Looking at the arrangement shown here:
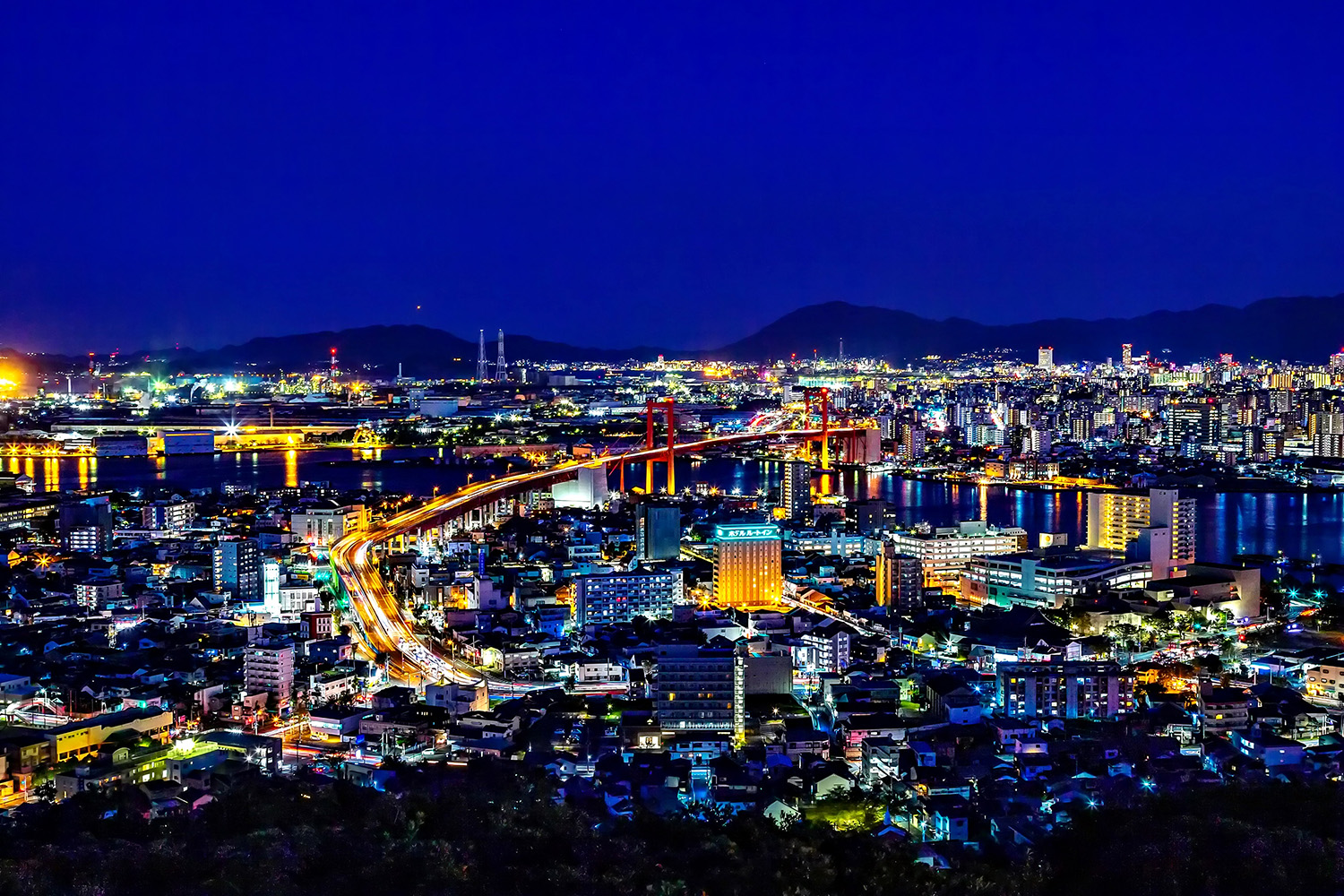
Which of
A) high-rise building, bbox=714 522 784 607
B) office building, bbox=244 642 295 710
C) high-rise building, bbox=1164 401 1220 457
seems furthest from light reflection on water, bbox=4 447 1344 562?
office building, bbox=244 642 295 710

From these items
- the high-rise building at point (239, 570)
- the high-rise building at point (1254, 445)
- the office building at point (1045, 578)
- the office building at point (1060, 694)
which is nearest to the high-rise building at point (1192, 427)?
the high-rise building at point (1254, 445)

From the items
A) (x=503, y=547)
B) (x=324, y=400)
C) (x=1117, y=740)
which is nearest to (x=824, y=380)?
(x=324, y=400)

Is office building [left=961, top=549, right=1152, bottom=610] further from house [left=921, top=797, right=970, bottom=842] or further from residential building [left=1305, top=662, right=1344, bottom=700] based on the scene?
house [left=921, top=797, right=970, bottom=842]

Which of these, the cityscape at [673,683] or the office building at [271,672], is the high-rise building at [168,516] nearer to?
the cityscape at [673,683]

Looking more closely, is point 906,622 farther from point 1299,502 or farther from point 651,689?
point 1299,502

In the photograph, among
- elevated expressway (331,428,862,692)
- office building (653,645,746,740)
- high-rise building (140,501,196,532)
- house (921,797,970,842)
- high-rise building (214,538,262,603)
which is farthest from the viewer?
high-rise building (140,501,196,532)

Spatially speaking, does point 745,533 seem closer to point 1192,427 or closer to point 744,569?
point 744,569
